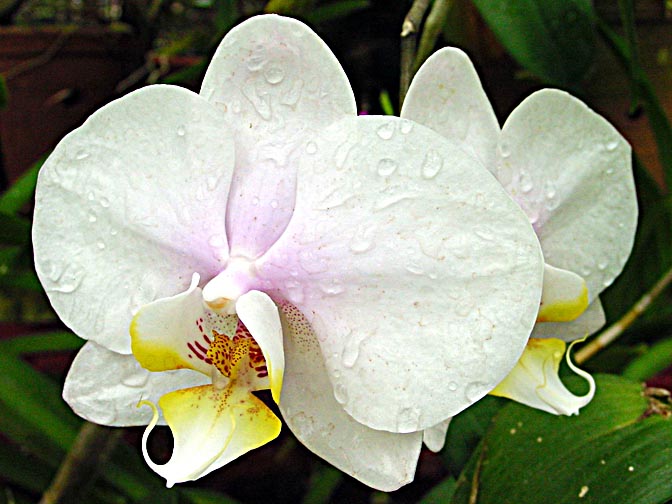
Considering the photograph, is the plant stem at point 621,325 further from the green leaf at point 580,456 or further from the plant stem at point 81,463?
the plant stem at point 81,463

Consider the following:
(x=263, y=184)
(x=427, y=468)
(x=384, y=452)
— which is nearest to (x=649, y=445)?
(x=384, y=452)

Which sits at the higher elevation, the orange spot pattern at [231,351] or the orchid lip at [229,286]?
the orchid lip at [229,286]

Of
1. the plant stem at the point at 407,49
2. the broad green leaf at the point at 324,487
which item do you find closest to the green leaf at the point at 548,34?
the plant stem at the point at 407,49

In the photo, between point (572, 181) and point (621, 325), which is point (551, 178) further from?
point (621, 325)

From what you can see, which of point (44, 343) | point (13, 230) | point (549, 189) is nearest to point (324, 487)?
point (44, 343)

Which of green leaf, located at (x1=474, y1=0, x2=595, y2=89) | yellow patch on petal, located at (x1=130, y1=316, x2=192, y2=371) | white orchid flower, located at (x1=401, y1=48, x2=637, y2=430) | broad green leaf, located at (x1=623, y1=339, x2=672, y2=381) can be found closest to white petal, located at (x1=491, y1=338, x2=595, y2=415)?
white orchid flower, located at (x1=401, y1=48, x2=637, y2=430)

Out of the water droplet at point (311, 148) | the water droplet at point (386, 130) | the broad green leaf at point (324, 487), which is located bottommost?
the broad green leaf at point (324, 487)
